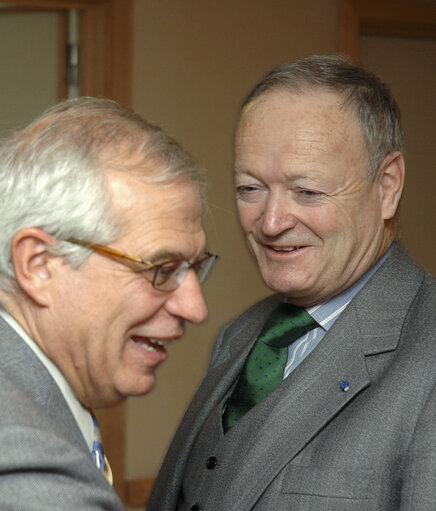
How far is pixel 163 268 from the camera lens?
1.44m

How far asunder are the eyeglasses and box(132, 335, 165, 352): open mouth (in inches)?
3.9

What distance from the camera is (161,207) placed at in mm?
1415

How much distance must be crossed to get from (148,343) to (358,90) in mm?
784

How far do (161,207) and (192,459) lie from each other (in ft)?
2.58

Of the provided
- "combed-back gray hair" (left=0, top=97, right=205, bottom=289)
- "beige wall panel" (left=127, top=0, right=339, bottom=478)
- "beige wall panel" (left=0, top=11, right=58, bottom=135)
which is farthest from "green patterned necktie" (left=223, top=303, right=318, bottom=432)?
"beige wall panel" (left=0, top=11, right=58, bottom=135)

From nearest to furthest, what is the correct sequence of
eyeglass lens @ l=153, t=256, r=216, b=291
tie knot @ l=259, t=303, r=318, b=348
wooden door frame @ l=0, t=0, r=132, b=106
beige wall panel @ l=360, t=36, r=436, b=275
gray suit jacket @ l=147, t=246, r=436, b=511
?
1. eyeglass lens @ l=153, t=256, r=216, b=291
2. gray suit jacket @ l=147, t=246, r=436, b=511
3. tie knot @ l=259, t=303, r=318, b=348
4. wooden door frame @ l=0, t=0, r=132, b=106
5. beige wall panel @ l=360, t=36, r=436, b=275

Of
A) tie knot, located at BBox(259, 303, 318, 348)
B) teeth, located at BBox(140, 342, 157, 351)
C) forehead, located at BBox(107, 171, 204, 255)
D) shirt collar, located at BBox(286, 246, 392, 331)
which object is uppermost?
forehead, located at BBox(107, 171, 204, 255)

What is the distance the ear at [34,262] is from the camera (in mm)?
1344

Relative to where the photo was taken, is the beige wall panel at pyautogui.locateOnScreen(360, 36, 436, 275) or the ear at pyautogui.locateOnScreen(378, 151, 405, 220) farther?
the beige wall panel at pyautogui.locateOnScreen(360, 36, 436, 275)

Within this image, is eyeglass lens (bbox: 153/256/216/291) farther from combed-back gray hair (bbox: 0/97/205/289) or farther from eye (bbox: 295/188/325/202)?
eye (bbox: 295/188/325/202)

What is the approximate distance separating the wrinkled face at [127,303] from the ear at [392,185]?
0.58 m

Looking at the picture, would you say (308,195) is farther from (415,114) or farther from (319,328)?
(415,114)

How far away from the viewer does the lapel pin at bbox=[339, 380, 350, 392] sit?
1743 millimetres

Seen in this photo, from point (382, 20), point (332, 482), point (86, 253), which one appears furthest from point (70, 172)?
point (382, 20)
